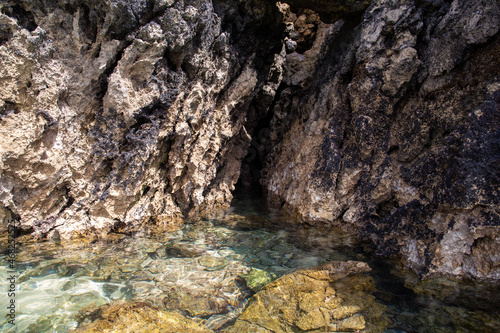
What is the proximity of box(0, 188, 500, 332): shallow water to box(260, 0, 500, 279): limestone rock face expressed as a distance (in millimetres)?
673

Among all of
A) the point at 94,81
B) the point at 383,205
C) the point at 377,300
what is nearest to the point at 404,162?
the point at 383,205

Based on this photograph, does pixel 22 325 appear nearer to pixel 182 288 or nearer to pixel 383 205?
pixel 182 288

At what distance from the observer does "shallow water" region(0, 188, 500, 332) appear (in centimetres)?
365

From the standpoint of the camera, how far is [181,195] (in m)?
7.75

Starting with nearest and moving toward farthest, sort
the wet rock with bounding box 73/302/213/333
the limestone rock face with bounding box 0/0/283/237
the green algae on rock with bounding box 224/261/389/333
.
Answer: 1. the wet rock with bounding box 73/302/213/333
2. the green algae on rock with bounding box 224/261/389/333
3. the limestone rock face with bounding box 0/0/283/237

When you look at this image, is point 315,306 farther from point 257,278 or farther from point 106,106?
point 106,106

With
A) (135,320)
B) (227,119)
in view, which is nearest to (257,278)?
(135,320)

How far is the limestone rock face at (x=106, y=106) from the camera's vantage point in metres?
4.85

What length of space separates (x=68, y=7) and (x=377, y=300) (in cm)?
747

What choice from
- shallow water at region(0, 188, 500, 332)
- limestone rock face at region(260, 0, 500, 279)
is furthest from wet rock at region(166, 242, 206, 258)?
limestone rock face at region(260, 0, 500, 279)

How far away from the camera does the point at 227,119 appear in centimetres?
907

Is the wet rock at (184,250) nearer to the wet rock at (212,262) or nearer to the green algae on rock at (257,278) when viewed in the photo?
the wet rock at (212,262)

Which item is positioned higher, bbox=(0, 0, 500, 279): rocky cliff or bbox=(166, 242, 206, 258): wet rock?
bbox=(0, 0, 500, 279): rocky cliff

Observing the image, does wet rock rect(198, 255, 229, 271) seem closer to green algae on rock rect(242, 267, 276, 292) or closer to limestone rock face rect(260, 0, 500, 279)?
green algae on rock rect(242, 267, 276, 292)
